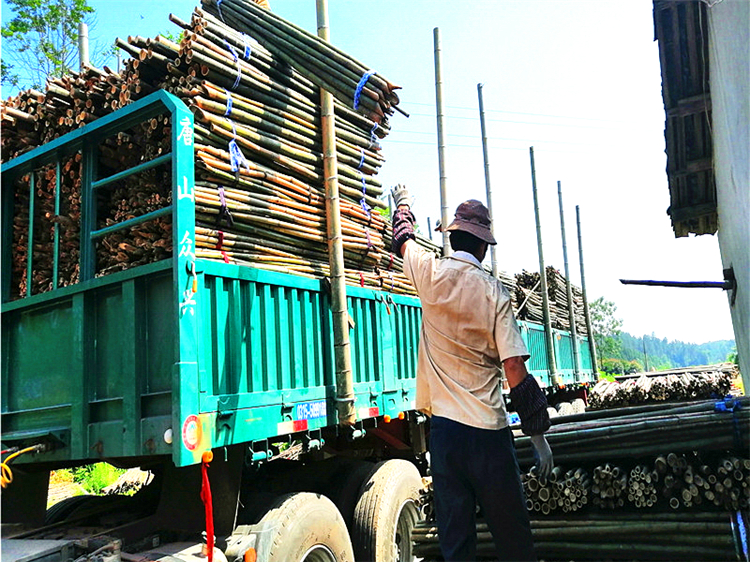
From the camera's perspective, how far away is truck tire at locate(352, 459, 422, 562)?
4.72m

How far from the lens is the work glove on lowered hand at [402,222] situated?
3.80m

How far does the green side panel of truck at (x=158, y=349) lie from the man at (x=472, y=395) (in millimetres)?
1109

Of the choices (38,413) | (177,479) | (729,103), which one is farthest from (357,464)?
(729,103)

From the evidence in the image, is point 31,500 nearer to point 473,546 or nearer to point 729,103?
point 473,546

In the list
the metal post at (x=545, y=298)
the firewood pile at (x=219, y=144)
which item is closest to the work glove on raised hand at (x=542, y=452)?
the firewood pile at (x=219, y=144)

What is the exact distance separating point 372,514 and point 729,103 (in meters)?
3.90

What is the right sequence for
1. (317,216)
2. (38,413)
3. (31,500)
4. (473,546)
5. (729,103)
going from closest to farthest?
(473,546) → (729,103) → (38,413) → (31,500) → (317,216)

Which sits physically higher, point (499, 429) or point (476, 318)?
point (476, 318)

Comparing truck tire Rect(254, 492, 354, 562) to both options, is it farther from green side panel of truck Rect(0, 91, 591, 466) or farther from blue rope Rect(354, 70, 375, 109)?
blue rope Rect(354, 70, 375, 109)

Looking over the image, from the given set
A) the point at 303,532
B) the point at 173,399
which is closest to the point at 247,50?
the point at 173,399

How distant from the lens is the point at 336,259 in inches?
190

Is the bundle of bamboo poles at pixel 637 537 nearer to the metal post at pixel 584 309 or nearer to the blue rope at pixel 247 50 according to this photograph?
the blue rope at pixel 247 50

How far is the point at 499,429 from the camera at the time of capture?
3172 mm

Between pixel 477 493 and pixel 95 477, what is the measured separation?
28.2 ft
